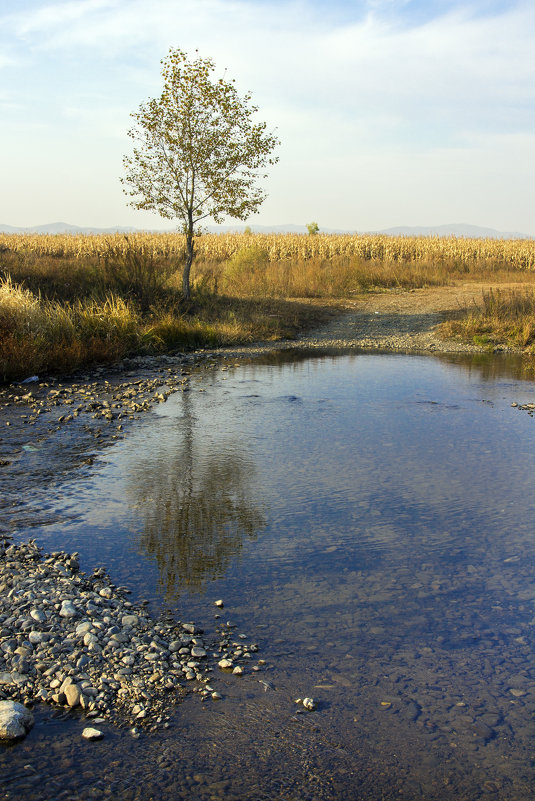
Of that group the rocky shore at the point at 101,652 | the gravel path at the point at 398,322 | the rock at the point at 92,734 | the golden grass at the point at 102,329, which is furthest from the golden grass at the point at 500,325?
the rock at the point at 92,734

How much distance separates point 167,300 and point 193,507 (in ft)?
42.0

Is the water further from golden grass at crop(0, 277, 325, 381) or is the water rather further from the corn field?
the corn field

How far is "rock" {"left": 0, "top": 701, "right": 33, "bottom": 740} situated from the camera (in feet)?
10.7

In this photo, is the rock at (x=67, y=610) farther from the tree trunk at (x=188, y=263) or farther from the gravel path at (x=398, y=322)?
the tree trunk at (x=188, y=263)

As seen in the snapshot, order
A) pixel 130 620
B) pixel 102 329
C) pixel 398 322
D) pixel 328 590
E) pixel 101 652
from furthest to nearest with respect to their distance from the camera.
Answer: pixel 398 322
pixel 102 329
pixel 328 590
pixel 130 620
pixel 101 652

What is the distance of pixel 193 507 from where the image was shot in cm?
643

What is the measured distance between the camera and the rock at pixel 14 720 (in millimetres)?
3248

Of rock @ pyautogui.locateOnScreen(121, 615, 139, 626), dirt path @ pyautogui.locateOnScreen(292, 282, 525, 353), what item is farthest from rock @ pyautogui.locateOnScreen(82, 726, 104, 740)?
dirt path @ pyautogui.locateOnScreen(292, 282, 525, 353)

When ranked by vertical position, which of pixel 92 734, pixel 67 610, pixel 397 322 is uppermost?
pixel 397 322

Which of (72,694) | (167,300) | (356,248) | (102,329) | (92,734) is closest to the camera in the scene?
(92,734)

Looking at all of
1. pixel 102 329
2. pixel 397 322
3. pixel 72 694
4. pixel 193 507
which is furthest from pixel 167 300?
pixel 72 694

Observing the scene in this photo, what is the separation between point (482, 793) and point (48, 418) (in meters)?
7.98

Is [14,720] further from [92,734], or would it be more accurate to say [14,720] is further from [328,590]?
[328,590]

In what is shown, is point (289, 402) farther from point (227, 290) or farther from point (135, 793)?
point (227, 290)
